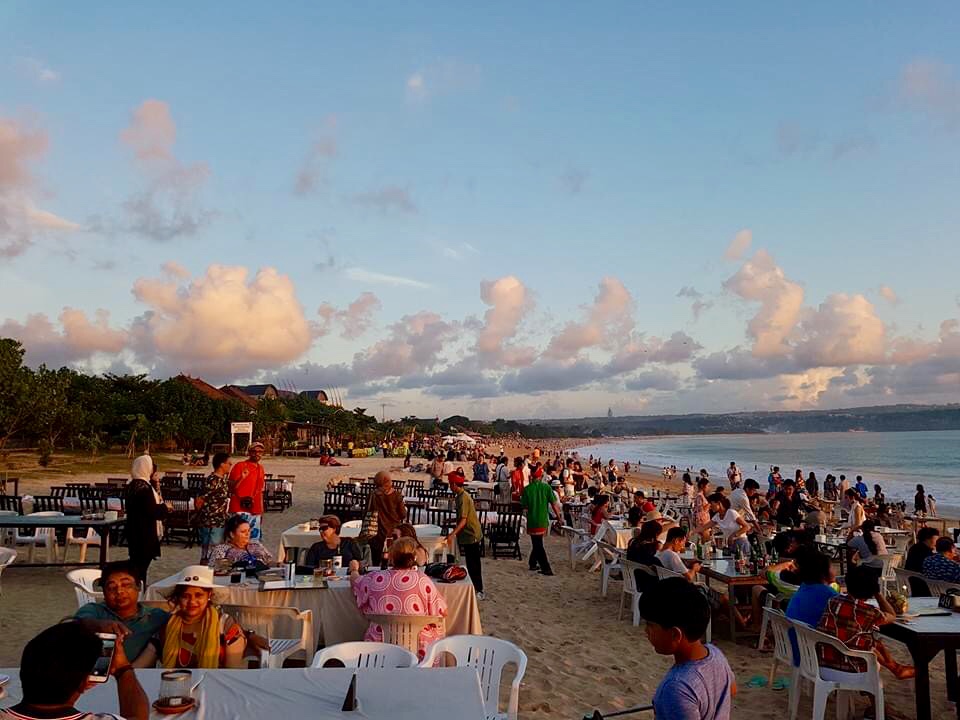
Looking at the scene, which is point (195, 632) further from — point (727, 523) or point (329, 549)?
point (727, 523)

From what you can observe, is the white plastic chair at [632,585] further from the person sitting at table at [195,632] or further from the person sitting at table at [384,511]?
the person sitting at table at [195,632]

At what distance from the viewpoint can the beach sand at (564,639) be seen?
5.48 m

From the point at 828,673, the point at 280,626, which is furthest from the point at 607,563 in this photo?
the point at 280,626

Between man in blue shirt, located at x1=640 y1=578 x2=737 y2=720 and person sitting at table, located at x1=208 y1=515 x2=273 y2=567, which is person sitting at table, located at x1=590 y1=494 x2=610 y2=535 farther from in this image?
man in blue shirt, located at x1=640 y1=578 x2=737 y2=720

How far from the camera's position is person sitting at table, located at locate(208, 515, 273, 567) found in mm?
6257

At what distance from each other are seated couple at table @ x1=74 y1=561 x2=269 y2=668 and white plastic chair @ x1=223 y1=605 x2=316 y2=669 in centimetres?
86

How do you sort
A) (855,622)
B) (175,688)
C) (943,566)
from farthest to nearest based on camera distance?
(943,566) → (855,622) → (175,688)

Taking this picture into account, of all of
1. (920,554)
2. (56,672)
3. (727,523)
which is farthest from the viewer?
(727,523)

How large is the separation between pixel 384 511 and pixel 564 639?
7.28ft

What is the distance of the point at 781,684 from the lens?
19.1ft

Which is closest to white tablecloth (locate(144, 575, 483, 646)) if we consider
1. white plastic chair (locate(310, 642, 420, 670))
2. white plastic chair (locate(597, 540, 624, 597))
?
white plastic chair (locate(310, 642, 420, 670))

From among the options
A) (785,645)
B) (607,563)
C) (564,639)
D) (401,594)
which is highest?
(401,594)

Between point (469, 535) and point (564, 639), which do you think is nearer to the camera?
point (564, 639)

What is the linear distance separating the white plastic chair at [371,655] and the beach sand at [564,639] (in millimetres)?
1389
